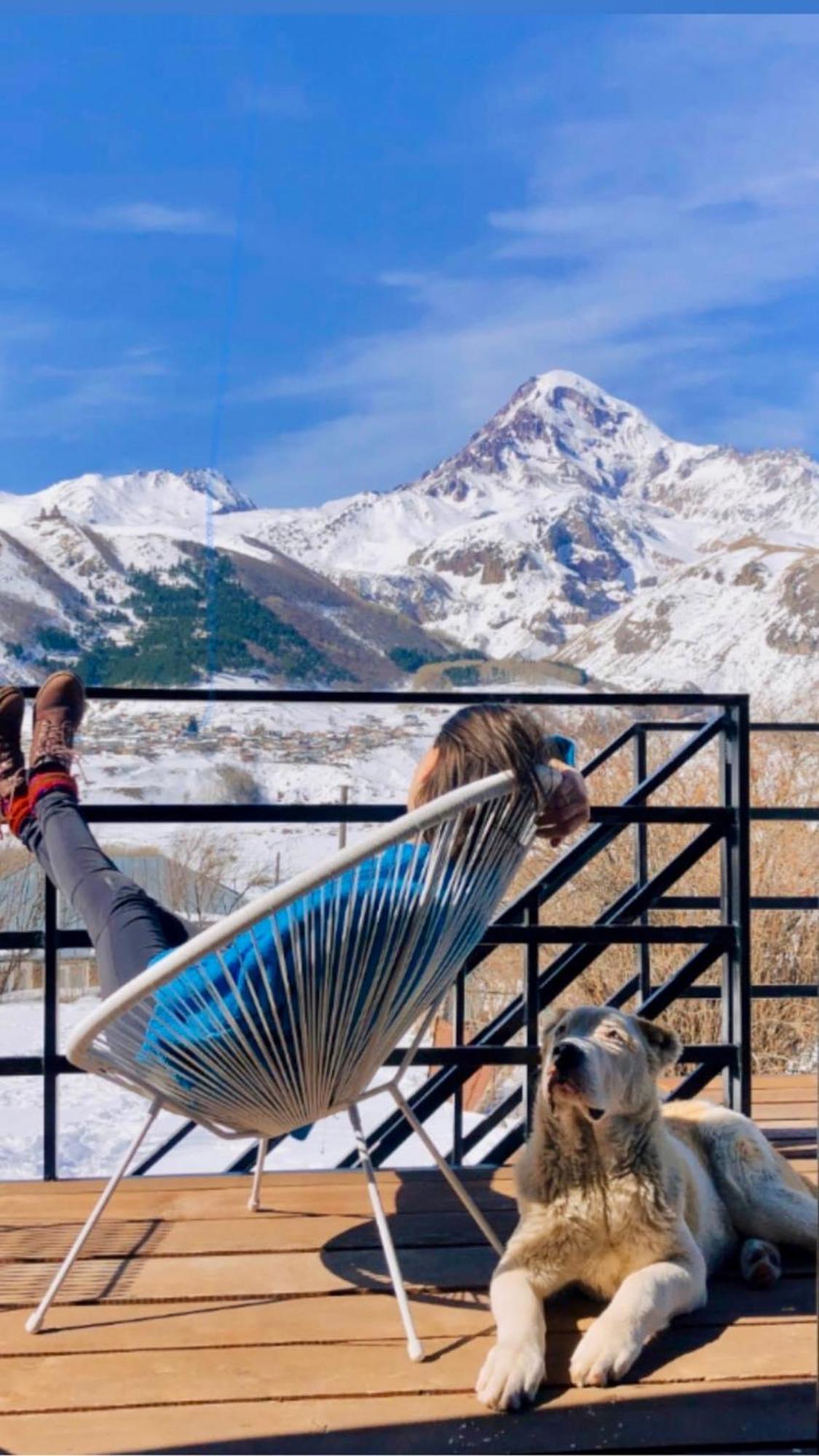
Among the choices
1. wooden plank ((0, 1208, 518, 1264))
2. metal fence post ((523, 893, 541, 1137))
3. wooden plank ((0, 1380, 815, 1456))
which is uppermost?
metal fence post ((523, 893, 541, 1137))

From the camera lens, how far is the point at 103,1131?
5.62 metres

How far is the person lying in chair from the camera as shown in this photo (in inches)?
60.1

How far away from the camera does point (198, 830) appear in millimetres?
4734

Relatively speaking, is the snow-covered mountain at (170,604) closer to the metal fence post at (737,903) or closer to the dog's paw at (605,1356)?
Result: the metal fence post at (737,903)

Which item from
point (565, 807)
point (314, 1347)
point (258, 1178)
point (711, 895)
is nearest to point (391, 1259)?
point (314, 1347)

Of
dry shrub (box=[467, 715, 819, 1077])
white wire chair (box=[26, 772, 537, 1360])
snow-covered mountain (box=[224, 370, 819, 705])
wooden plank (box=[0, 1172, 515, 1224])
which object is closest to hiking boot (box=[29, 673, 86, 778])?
white wire chair (box=[26, 772, 537, 1360])

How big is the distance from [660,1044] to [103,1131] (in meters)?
4.57

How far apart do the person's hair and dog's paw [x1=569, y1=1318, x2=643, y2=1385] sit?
0.63 meters

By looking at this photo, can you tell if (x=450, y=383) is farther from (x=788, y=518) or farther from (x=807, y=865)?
(x=807, y=865)

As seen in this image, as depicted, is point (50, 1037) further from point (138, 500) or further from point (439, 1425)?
point (138, 500)

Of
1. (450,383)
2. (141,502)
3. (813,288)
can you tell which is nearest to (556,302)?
(450,383)

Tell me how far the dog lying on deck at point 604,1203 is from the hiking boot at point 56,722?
910 mm

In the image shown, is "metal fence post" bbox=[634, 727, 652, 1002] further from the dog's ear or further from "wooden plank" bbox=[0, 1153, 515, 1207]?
the dog's ear

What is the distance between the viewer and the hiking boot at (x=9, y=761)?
6.65ft
